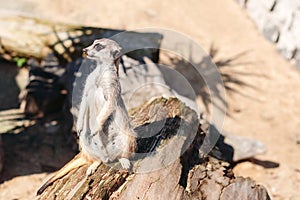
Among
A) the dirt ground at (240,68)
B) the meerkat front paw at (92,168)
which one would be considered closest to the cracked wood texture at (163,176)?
the meerkat front paw at (92,168)

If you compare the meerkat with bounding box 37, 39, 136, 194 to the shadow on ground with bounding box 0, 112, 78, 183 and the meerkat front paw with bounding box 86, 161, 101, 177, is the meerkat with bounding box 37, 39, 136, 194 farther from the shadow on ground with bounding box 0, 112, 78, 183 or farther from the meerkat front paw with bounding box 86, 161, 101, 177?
the shadow on ground with bounding box 0, 112, 78, 183

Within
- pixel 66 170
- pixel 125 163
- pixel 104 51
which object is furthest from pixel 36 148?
pixel 104 51

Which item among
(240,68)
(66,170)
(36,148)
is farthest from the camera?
(240,68)

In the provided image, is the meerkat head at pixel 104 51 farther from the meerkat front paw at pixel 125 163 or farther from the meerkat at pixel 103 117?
the meerkat front paw at pixel 125 163

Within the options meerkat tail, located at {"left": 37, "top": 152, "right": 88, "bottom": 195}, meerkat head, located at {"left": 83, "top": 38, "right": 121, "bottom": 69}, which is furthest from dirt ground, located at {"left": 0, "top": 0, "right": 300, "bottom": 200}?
meerkat head, located at {"left": 83, "top": 38, "right": 121, "bottom": 69}

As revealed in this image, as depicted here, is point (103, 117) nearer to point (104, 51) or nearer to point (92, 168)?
point (104, 51)

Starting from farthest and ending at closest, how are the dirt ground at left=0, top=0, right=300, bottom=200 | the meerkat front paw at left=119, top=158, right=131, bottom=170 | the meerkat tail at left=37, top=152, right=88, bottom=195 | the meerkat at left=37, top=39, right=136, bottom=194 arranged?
the dirt ground at left=0, top=0, right=300, bottom=200
the meerkat tail at left=37, top=152, right=88, bottom=195
the meerkat front paw at left=119, top=158, right=131, bottom=170
the meerkat at left=37, top=39, right=136, bottom=194
